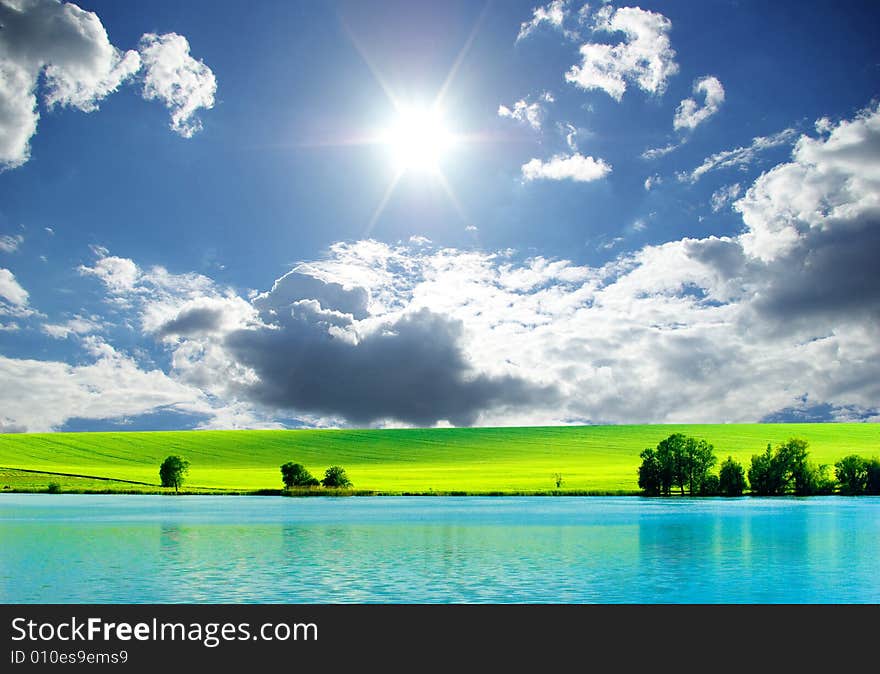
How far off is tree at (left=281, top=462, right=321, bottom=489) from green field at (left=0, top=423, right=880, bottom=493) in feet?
9.72

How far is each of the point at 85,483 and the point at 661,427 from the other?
114m

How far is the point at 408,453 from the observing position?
160000 millimetres

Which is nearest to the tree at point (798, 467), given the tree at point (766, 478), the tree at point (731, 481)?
the tree at point (766, 478)

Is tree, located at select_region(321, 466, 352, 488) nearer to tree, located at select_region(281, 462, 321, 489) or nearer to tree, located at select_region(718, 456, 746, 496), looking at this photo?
tree, located at select_region(281, 462, 321, 489)

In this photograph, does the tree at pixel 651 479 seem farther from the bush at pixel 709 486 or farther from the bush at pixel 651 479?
the bush at pixel 709 486

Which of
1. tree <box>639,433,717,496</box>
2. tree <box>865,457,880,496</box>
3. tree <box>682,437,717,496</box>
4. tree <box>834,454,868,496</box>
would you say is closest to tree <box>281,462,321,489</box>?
tree <box>639,433,717,496</box>

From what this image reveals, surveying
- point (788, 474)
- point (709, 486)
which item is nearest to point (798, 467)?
point (788, 474)

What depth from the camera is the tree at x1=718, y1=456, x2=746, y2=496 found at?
10831 centimetres

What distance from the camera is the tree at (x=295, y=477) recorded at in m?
111

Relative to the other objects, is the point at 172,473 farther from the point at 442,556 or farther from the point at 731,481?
the point at 442,556

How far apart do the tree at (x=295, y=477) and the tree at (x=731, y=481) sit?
53145mm

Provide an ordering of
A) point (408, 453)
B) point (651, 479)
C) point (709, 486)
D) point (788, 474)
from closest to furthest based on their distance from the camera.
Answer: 1. point (651, 479)
2. point (788, 474)
3. point (709, 486)
4. point (408, 453)

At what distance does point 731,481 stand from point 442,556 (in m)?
76.9
